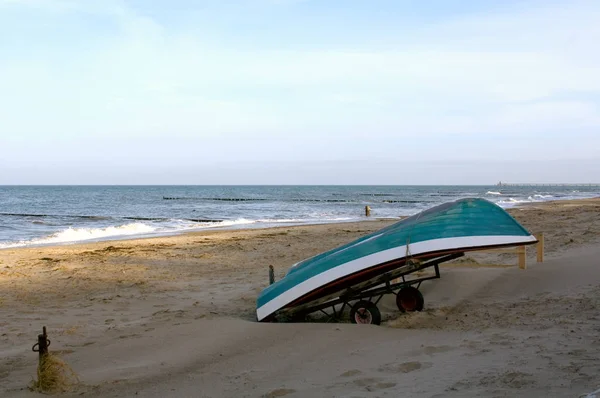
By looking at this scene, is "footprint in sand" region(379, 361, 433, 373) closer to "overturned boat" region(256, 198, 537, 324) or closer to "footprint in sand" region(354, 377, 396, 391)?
"footprint in sand" region(354, 377, 396, 391)

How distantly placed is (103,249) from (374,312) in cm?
1097

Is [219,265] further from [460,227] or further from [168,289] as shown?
[460,227]

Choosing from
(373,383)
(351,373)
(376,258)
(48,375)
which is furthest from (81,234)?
(373,383)

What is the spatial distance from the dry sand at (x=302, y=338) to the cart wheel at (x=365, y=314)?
0.19m

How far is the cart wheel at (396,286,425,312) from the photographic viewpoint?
741cm

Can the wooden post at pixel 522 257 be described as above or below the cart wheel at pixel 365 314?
above

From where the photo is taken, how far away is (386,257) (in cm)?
661

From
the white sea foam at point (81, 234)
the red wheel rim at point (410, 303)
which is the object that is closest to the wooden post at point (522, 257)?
the red wheel rim at point (410, 303)

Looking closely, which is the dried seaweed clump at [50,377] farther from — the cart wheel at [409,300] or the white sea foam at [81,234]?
the white sea foam at [81,234]

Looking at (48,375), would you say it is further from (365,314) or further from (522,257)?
(522,257)

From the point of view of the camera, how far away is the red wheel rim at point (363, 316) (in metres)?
6.68

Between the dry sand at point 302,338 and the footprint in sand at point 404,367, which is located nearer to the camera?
the dry sand at point 302,338

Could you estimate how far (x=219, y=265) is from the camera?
1245 centimetres

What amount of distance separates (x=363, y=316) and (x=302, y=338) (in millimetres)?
967
